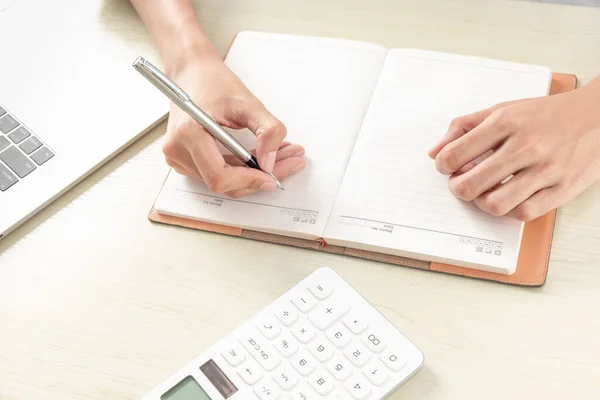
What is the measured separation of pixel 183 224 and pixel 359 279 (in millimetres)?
204

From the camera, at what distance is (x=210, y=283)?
2.28ft

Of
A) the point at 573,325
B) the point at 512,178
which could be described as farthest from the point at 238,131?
the point at 573,325

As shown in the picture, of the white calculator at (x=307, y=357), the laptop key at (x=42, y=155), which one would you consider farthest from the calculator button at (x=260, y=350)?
the laptop key at (x=42, y=155)

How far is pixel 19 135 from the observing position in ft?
2.74

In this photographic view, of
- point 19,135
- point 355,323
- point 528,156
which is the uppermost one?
point 528,156

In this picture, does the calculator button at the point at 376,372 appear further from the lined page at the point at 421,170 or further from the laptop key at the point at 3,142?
the laptop key at the point at 3,142

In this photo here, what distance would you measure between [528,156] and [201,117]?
33cm

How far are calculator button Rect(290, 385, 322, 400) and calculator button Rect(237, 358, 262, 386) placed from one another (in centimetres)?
3

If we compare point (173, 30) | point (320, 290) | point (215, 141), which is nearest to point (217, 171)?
point (215, 141)

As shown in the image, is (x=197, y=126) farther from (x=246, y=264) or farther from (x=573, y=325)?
(x=573, y=325)

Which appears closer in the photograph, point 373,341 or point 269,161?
point 373,341

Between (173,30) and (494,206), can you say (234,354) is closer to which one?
(494,206)

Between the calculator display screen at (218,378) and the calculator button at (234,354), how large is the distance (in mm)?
12

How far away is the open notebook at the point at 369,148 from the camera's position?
0.68 m
